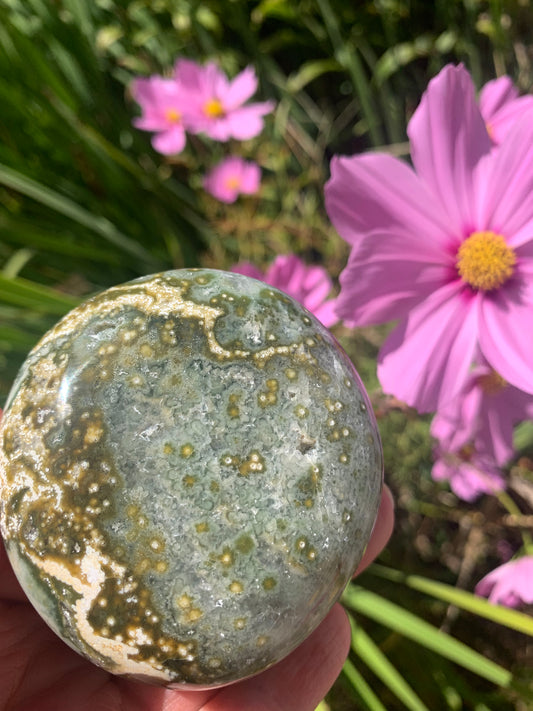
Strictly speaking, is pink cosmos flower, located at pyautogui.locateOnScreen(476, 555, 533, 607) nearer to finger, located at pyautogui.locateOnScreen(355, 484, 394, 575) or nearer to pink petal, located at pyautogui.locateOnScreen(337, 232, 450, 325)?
finger, located at pyautogui.locateOnScreen(355, 484, 394, 575)

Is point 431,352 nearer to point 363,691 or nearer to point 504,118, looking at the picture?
point 504,118

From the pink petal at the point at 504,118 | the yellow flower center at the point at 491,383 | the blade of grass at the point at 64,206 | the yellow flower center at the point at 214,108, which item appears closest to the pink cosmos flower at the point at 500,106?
the pink petal at the point at 504,118

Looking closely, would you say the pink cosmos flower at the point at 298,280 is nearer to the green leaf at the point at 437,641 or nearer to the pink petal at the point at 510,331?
the pink petal at the point at 510,331

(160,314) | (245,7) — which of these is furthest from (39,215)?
(160,314)

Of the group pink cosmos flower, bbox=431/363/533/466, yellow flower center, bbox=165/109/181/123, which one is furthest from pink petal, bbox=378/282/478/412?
yellow flower center, bbox=165/109/181/123

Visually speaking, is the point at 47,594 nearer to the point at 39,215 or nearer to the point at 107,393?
the point at 107,393
